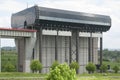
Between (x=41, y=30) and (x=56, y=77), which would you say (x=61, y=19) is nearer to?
(x=41, y=30)

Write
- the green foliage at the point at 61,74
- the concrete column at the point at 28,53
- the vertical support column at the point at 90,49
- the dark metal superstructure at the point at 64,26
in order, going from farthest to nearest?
the vertical support column at the point at 90,49 < the dark metal superstructure at the point at 64,26 < the concrete column at the point at 28,53 < the green foliage at the point at 61,74

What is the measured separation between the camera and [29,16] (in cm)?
10412

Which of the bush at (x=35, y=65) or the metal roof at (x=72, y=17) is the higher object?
the metal roof at (x=72, y=17)

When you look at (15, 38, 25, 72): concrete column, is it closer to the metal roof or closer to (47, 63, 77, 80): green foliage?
the metal roof

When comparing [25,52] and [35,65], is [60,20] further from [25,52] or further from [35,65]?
[35,65]

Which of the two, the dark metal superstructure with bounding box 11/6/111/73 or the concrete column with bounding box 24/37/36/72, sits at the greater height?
the dark metal superstructure with bounding box 11/6/111/73

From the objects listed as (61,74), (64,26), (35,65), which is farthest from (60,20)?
(61,74)

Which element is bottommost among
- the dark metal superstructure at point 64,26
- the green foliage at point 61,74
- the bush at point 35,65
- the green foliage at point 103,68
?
the green foliage at point 103,68

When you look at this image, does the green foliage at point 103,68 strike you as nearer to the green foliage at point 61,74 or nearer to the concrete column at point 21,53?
the concrete column at point 21,53

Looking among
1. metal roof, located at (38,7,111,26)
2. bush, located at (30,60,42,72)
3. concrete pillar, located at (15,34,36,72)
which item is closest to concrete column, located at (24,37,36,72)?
concrete pillar, located at (15,34,36,72)

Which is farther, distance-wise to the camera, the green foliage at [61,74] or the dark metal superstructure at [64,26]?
the dark metal superstructure at [64,26]

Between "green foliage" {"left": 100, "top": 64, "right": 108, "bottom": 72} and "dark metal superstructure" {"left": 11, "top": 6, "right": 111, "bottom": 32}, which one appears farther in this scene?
"green foliage" {"left": 100, "top": 64, "right": 108, "bottom": 72}

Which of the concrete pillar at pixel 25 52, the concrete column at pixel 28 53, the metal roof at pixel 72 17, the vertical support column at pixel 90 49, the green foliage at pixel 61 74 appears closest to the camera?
the green foliage at pixel 61 74

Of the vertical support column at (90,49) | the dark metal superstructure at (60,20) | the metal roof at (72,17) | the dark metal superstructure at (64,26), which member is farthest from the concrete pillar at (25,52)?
the vertical support column at (90,49)
